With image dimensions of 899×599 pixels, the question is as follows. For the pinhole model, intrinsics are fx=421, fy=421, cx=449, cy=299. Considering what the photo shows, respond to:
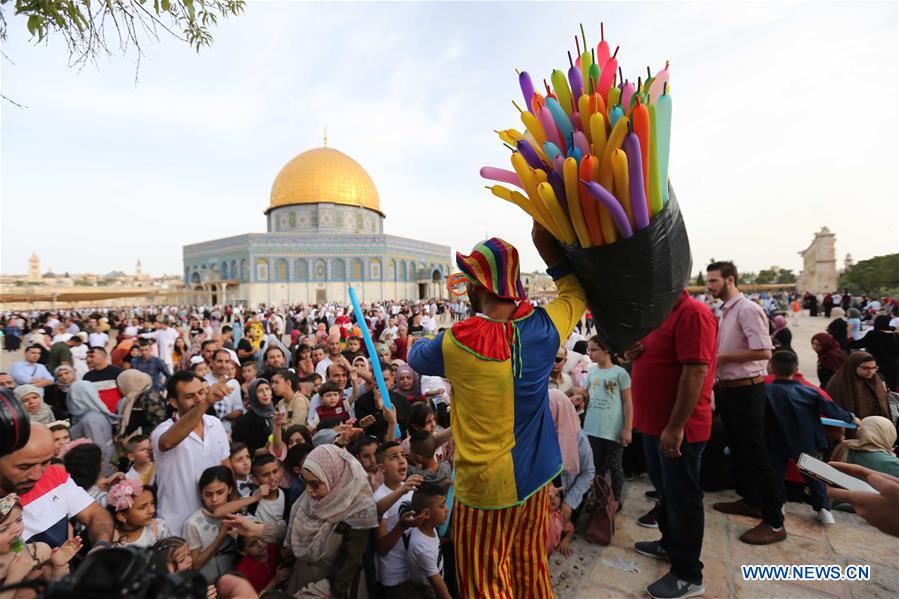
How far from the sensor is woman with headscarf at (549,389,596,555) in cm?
305

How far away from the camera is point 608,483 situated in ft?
10.7

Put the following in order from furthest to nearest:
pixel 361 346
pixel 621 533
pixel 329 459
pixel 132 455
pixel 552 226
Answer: pixel 361 346
pixel 621 533
pixel 132 455
pixel 329 459
pixel 552 226

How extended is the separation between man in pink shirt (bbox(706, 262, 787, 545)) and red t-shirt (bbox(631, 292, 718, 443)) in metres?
0.78

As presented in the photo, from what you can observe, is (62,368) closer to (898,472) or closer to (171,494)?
(171,494)

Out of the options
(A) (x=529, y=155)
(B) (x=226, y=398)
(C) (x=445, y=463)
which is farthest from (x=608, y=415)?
(B) (x=226, y=398)

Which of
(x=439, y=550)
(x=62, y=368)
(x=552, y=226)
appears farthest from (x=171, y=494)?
(x=62, y=368)

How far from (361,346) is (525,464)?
5.44 meters

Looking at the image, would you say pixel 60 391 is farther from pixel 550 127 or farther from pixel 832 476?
pixel 832 476

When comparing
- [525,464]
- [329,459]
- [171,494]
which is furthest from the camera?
[171,494]

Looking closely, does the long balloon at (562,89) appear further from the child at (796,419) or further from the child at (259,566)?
the child at (796,419)

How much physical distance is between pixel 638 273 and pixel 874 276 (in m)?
29.1

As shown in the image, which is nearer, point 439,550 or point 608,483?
point 439,550

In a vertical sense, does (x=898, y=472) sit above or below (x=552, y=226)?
below

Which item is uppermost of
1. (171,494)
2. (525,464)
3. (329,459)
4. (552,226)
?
(552,226)
